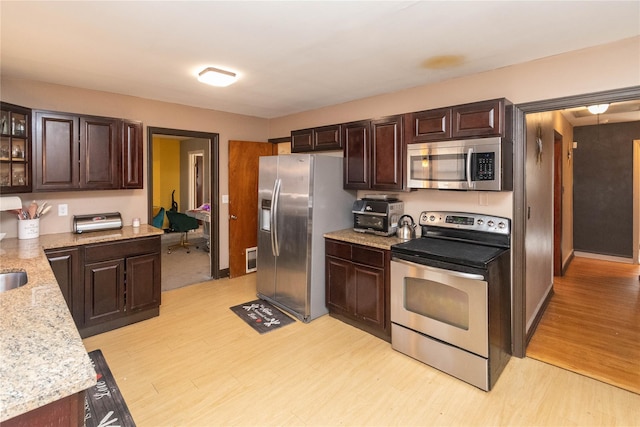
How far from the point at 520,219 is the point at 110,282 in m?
3.75

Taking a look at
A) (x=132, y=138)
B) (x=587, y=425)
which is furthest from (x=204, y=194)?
(x=587, y=425)

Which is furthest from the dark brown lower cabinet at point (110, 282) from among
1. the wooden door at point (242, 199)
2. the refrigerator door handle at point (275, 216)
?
the wooden door at point (242, 199)

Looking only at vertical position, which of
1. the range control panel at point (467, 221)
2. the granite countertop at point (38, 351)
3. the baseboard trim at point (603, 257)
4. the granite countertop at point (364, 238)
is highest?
the range control panel at point (467, 221)

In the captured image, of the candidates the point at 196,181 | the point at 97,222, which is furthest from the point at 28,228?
the point at 196,181

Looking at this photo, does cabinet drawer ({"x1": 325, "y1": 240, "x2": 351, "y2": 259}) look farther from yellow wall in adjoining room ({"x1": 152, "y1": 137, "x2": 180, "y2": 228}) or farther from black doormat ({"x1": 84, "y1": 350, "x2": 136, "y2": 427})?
yellow wall in adjoining room ({"x1": 152, "y1": 137, "x2": 180, "y2": 228})

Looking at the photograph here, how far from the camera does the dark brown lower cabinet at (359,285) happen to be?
305 centimetres

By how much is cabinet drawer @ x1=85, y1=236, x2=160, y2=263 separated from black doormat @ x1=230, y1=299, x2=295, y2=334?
1.13m

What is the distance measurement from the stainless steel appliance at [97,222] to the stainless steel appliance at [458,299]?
9.75 feet

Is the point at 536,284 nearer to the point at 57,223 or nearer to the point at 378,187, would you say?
the point at 378,187

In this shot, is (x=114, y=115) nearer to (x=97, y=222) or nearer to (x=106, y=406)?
(x=97, y=222)

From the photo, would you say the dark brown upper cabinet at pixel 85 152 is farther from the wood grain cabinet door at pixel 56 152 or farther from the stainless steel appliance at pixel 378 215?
the stainless steel appliance at pixel 378 215

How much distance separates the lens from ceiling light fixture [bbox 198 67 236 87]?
288 cm

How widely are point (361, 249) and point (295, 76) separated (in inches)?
69.6

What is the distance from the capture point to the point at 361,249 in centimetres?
320
